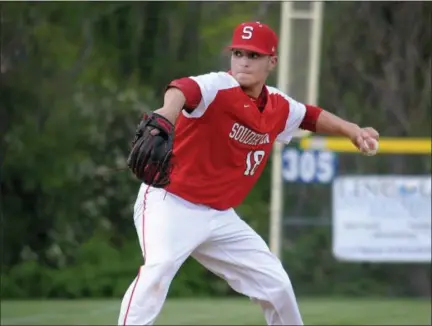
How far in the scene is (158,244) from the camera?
16.8 ft

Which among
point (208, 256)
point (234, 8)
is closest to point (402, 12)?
point (234, 8)

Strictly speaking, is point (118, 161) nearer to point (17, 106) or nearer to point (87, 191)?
point (87, 191)

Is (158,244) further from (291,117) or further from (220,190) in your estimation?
(291,117)

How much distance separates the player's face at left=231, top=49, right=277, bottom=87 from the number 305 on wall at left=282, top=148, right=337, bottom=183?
510cm

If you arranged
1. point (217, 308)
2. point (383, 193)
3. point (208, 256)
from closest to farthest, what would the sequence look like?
point (208, 256), point (217, 308), point (383, 193)

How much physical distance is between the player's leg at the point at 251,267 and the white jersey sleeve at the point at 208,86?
0.55m

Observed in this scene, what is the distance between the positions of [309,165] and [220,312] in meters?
2.20

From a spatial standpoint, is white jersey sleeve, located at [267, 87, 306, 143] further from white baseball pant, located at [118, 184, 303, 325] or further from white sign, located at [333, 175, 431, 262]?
white sign, located at [333, 175, 431, 262]

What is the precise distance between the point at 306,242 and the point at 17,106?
326cm

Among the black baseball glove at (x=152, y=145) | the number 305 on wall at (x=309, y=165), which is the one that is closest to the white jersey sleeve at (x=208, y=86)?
the black baseball glove at (x=152, y=145)

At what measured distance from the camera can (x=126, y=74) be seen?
11.5m

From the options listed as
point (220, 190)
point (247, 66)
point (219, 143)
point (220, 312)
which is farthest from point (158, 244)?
point (220, 312)

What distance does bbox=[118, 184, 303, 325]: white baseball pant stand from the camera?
16.5ft

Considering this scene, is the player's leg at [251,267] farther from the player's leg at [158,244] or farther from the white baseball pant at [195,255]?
the player's leg at [158,244]
